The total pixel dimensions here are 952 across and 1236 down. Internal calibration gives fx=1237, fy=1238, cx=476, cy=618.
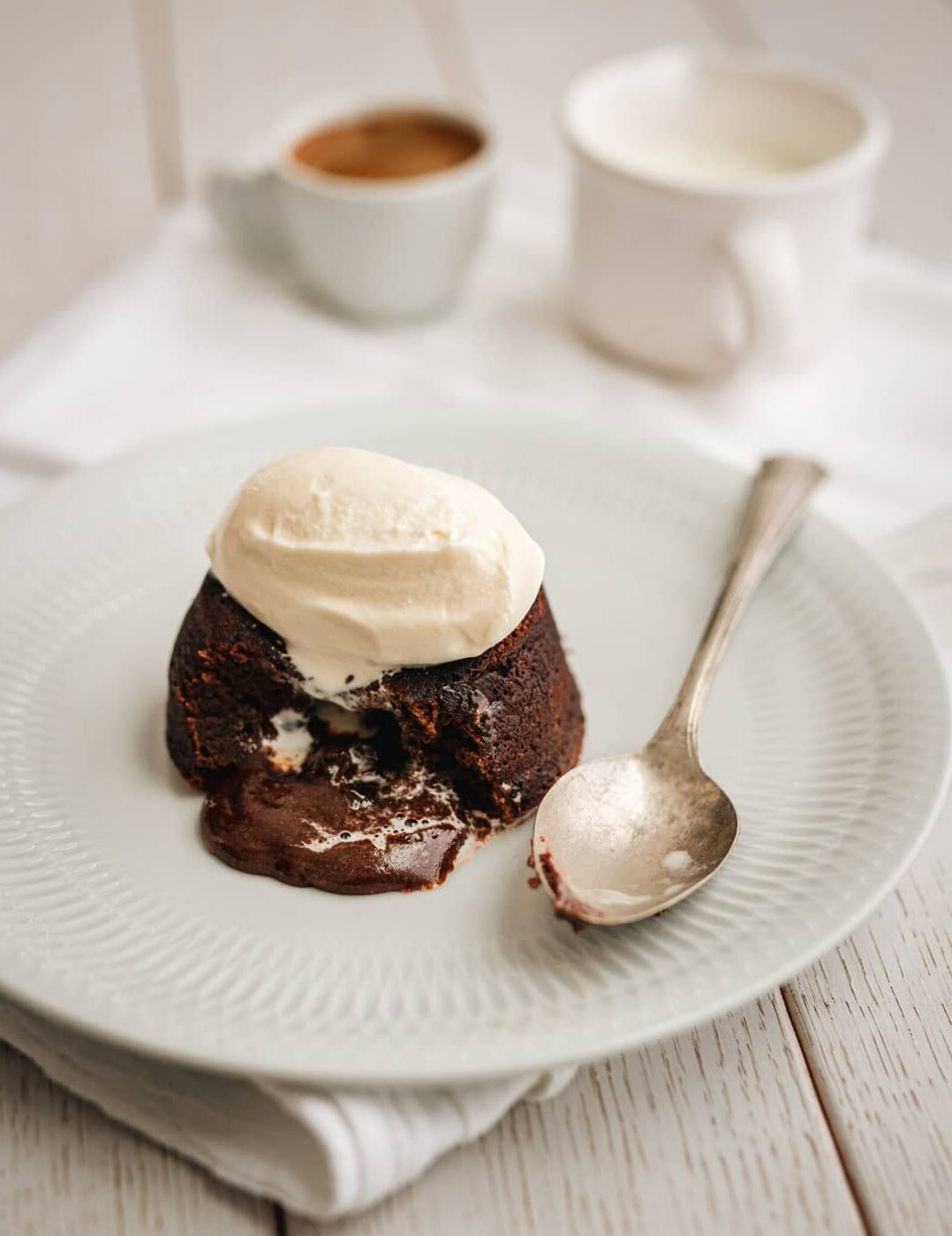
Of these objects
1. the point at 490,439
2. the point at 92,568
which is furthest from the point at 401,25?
the point at 92,568

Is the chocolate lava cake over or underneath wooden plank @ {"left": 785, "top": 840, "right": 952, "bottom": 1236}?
over

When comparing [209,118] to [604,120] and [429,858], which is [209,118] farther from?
[429,858]

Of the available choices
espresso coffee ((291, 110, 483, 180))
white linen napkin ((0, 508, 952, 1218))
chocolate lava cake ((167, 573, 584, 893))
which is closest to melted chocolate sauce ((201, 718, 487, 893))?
chocolate lava cake ((167, 573, 584, 893))

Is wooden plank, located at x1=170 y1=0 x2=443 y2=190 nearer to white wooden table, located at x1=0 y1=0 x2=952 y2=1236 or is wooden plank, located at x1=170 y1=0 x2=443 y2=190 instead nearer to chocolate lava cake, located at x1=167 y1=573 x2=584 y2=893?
chocolate lava cake, located at x1=167 y1=573 x2=584 y2=893

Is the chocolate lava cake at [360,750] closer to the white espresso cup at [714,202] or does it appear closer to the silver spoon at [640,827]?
the silver spoon at [640,827]

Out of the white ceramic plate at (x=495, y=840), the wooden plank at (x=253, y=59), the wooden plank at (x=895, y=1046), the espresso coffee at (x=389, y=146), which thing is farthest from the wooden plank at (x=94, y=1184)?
the wooden plank at (x=253, y=59)

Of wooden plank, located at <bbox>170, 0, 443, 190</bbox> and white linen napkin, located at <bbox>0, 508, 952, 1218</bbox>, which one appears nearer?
white linen napkin, located at <bbox>0, 508, 952, 1218</bbox>

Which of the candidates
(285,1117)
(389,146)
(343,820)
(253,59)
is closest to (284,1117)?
(285,1117)

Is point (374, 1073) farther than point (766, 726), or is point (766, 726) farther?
point (766, 726)
